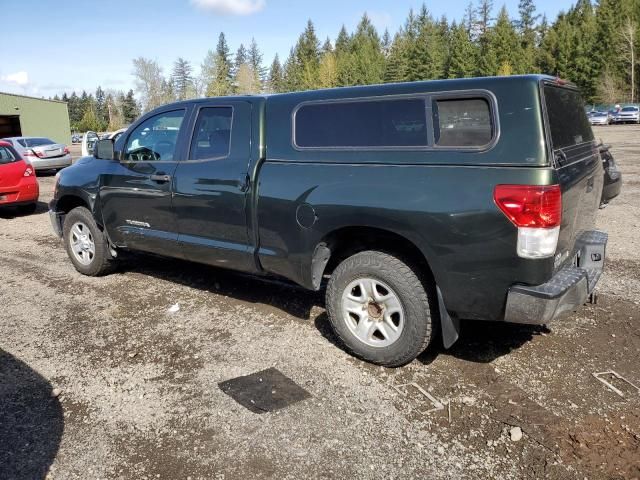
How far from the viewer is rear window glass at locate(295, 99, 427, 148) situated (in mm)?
3600

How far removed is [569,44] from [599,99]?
338 inches

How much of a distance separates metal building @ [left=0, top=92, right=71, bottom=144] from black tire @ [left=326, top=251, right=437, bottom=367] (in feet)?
156

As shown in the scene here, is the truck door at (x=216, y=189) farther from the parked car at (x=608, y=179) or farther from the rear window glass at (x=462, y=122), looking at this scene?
the parked car at (x=608, y=179)

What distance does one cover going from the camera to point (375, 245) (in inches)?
157

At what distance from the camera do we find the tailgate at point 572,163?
3.27 meters

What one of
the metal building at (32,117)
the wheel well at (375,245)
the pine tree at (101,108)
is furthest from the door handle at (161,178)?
the pine tree at (101,108)

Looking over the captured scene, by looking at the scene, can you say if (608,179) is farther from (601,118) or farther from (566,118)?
(601,118)

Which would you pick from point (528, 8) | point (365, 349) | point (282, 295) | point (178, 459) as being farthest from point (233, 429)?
point (528, 8)

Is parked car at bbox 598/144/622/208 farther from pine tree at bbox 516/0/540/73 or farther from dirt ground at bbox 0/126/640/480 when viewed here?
pine tree at bbox 516/0/540/73

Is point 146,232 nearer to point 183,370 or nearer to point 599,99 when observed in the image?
point 183,370

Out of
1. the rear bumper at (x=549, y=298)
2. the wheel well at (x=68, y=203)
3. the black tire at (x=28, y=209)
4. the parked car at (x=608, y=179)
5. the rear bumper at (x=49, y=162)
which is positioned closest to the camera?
the rear bumper at (x=549, y=298)

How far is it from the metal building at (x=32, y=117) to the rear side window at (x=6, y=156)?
125 feet

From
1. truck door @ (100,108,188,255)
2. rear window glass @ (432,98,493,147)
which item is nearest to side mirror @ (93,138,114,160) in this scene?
truck door @ (100,108,188,255)

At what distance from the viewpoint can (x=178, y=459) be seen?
291 centimetres
